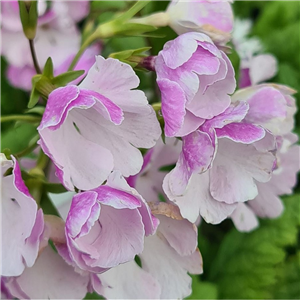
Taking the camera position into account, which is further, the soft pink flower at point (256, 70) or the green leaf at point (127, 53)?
the soft pink flower at point (256, 70)

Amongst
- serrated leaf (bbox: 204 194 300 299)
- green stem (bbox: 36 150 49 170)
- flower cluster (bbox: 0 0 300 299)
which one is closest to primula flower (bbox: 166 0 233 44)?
flower cluster (bbox: 0 0 300 299)

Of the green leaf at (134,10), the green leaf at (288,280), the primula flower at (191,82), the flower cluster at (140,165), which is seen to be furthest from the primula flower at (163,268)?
the green leaf at (288,280)

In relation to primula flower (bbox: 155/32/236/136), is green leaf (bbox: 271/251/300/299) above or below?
below

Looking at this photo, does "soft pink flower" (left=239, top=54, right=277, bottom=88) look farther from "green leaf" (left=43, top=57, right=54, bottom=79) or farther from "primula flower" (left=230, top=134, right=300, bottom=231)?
"green leaf" (left=43, top=57, right=54, bottom=79)

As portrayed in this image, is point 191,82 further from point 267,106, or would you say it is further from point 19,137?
point 19,137

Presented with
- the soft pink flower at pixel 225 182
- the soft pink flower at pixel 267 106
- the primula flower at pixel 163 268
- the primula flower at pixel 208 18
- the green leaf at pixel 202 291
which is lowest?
the green leaf at pixel 202 291

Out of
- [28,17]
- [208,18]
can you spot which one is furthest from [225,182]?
[28,17]

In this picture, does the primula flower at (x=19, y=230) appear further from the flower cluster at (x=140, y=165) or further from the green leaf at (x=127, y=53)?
the green leaf at (x=127, y=53)

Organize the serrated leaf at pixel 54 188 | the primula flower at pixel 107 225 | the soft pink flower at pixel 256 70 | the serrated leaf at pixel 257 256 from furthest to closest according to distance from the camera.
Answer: the serrated leaf at pixel 257 256 < the soft pink flower at pixel 256 70 < the serrated leaf at pixel 54 188 < the primula flower at pixel 107 225
